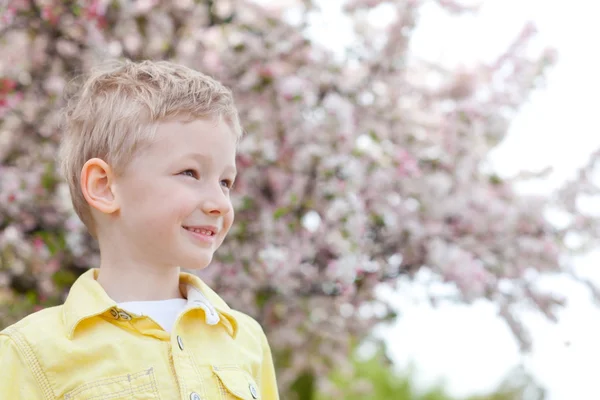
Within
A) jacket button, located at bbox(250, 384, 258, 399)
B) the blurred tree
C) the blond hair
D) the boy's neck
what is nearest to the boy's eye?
the blond hair

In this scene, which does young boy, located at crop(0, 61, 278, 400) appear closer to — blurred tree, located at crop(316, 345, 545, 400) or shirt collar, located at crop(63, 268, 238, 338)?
shirt collar, located at crop(63, 268, 238, 338)

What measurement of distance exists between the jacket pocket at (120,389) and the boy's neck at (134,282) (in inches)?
7.9

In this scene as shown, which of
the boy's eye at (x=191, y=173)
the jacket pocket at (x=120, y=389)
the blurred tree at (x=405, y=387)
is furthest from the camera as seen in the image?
the blurred tree at (x=405, y=387)

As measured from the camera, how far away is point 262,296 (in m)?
3.76

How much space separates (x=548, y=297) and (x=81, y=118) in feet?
9.18

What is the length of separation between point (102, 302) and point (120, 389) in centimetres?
20

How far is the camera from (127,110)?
1.78m

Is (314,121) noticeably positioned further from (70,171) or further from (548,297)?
(70,171)

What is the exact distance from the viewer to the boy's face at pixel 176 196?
1.73 m

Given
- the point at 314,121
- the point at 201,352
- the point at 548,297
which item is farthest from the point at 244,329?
the point at 548,297

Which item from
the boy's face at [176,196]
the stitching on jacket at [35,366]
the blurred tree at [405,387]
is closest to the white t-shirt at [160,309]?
the boy's face at [176,196]

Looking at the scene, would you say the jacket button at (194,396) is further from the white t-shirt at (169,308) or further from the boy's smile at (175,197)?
the boy's smile at (175,197)

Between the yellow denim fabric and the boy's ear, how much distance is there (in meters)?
0.18

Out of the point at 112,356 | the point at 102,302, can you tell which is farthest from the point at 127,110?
the point at 112,356
